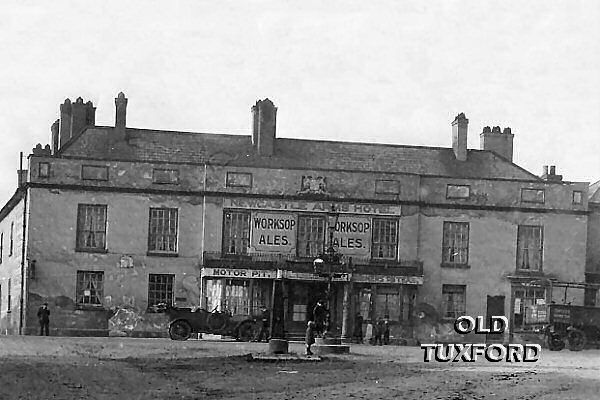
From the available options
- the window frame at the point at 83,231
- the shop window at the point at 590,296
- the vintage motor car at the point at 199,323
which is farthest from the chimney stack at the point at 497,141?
the window frame at the point at 83,231

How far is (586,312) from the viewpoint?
34750 millimetres

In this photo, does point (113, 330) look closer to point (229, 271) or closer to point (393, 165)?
point (229, 271)

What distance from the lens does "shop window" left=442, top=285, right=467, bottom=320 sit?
133ft

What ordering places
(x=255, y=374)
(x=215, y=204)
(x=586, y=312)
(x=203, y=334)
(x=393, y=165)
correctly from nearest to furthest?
(x=255, y=374)
(x=586, y=312)
(x=203, y=334)
(x=215, y=204)
(x=393, y=165)

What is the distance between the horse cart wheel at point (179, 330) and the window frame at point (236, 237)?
16.4 feet

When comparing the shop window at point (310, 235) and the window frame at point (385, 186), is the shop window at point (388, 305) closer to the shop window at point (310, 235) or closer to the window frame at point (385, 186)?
the shop window at point (310, 235)

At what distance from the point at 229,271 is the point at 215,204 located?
8.54 feet

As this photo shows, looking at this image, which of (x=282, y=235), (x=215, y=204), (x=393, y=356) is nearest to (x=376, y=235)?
(x=282, y=235)

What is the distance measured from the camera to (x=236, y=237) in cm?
3959

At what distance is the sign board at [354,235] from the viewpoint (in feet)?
131

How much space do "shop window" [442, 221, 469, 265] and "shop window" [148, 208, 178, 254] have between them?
32.2 feet

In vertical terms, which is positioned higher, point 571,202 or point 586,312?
point 571,202

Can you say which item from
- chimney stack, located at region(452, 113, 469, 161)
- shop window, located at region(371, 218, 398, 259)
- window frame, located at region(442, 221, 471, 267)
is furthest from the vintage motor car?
chimney stack, located at region(452, 113, 469, 161)

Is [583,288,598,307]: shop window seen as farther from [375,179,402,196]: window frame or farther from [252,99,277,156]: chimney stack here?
[252,99,277,156]: chimney stack
